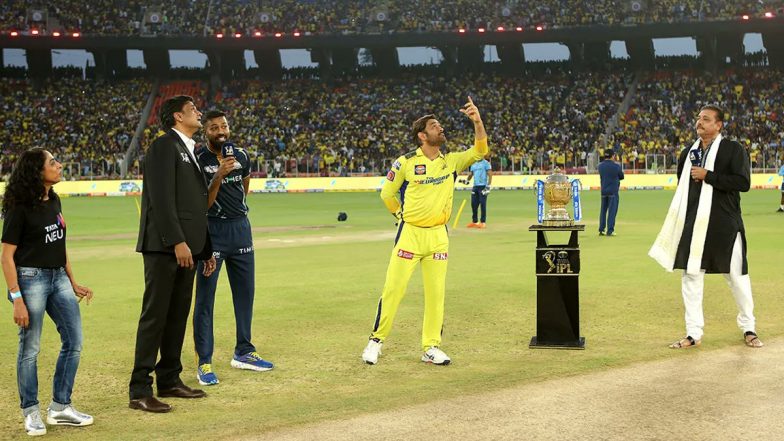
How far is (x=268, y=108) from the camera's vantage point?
61.0m

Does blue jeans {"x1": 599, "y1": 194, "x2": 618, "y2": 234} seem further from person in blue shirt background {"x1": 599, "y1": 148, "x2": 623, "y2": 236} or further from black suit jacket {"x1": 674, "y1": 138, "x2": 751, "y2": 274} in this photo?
black suit jacket {"x1": 674, "y1": 138, "x2": 751, "y2": 274}

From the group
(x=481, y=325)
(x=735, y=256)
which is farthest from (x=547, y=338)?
(x=735, y=256)

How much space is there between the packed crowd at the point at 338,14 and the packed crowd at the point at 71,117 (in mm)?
4217

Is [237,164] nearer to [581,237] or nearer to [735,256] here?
[735,256]

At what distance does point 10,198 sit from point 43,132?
186ft

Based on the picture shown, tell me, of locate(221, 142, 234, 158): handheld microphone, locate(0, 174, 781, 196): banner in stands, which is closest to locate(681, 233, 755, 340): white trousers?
locate(221, 142, 234, 158): handheld microphone

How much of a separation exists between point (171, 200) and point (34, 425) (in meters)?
1.74

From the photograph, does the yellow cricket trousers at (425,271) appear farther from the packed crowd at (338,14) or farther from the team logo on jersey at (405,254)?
the packed crowd at (338,14)

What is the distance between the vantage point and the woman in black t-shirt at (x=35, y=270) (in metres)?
5.72

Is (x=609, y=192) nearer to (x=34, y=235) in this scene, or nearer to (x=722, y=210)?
(x=722, y=210)

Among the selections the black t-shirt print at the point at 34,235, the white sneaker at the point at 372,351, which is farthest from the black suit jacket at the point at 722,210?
the black t-shirt print at the point at 34,235

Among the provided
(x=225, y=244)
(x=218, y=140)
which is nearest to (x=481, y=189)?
(x=225, y=244)

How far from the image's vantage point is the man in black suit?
20.8 feet

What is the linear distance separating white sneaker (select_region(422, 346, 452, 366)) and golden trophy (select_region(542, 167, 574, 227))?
1706mm
